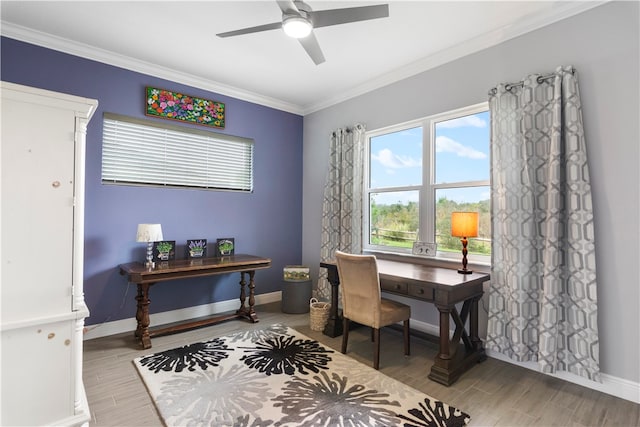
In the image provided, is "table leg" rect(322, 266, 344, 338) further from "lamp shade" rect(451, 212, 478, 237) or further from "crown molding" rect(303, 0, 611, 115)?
"crown molding" rect(303, 0, 611, 115)

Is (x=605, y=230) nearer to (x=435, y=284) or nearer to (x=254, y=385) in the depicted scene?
(x=435, y=284)

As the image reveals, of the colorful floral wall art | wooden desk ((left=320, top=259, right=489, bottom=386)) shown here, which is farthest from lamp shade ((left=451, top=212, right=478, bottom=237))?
the colorful floral wall art

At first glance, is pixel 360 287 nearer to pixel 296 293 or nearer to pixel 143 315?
pixel 296 293

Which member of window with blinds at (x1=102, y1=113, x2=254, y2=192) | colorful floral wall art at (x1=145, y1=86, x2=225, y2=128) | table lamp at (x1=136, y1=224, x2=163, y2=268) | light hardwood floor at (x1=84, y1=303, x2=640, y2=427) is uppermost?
colorful floral wall art at (x1=145, y1=86, x2=225, y2=128)

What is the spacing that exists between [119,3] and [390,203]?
309 cm

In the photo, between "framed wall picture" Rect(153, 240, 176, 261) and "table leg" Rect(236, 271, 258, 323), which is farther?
"table leg" Rect(236, 271, 258, 323)

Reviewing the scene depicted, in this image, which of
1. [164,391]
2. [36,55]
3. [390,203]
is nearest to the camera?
[164,391]

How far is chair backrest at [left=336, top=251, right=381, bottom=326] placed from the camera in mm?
2564

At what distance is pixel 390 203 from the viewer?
12.4ft

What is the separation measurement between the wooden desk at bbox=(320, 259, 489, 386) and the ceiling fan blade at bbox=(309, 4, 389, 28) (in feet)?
6.23

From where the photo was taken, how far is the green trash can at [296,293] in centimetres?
395

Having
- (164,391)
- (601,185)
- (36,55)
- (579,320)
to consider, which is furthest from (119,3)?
(579,320)

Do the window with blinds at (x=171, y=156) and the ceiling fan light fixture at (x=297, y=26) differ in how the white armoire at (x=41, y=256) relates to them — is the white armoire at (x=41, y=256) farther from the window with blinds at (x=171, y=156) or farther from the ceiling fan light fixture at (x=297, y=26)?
the window with blinds at (x=171, y=156)

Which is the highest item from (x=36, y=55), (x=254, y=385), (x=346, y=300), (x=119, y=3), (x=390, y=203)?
(x=119, y=3)
